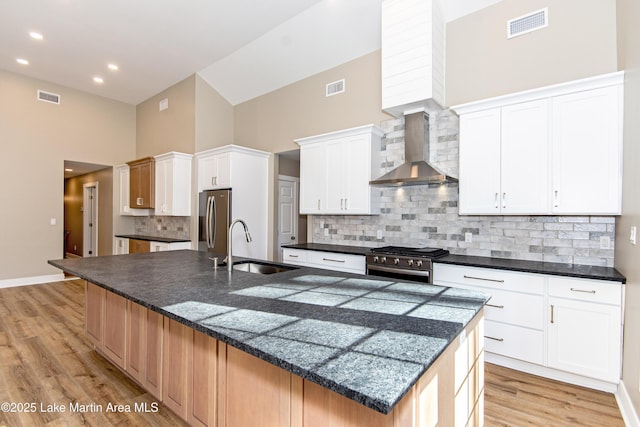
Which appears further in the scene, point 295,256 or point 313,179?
point 313,179

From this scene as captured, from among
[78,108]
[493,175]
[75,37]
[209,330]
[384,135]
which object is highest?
[75,37]

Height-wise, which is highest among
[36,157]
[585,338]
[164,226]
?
[36,157]

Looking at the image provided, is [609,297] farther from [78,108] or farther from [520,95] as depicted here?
[78,108]

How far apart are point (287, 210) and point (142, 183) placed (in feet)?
10.3

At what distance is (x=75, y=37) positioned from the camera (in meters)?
4.81

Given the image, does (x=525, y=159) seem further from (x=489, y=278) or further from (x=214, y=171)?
(x=214, y=171)

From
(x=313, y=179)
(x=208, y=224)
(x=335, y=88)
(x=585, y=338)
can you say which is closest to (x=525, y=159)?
(x=585, y=338)

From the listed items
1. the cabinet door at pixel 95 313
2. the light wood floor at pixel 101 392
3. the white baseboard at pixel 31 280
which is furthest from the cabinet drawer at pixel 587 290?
the white baseboard at pixel 31 280

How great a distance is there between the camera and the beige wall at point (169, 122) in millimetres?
6070

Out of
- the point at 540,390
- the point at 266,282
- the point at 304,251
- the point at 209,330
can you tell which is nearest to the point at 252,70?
the point at 304,251

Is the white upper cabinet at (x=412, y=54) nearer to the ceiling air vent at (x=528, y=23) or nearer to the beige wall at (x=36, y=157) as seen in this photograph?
the ceiling air vent at (x=528, y=23)

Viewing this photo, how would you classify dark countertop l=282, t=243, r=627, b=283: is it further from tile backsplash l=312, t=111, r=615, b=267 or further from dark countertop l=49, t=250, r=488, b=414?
dark countertop l=49, t=250, r=488, b=414

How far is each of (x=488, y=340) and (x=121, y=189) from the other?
7.71 meters

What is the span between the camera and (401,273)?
3354mm
